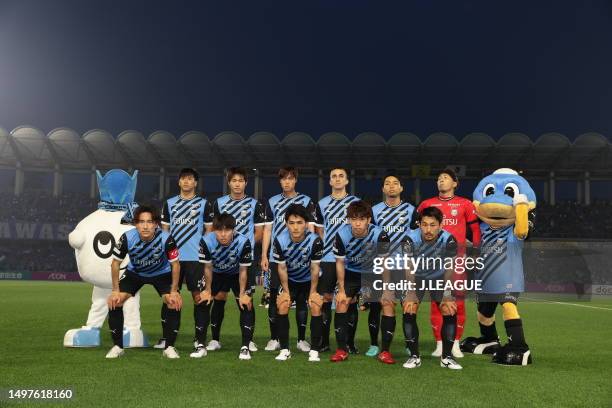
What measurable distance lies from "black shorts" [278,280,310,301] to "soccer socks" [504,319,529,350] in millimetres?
2163

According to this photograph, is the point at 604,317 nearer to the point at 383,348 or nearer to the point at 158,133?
the point at 383,348

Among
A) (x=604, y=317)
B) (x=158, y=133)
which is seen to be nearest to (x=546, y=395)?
(x=604, y=317)

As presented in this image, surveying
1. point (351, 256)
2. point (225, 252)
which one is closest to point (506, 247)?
point (351, 256)

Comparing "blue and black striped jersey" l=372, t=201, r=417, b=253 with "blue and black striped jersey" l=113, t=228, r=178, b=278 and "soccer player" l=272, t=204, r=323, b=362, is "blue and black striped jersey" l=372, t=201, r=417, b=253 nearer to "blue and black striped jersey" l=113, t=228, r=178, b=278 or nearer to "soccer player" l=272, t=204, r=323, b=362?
"soccer player" l=272, t=204, r=323, b=362

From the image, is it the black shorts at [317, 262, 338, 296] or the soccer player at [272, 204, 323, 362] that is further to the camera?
the black shorts at [317, 262, 338, 296]

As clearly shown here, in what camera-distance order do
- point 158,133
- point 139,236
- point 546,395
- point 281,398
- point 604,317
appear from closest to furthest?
point 281,398, point 546,395, point 139,236, point 604,317, point 158,133

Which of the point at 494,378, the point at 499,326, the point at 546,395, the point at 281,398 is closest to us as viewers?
the point at 281,398

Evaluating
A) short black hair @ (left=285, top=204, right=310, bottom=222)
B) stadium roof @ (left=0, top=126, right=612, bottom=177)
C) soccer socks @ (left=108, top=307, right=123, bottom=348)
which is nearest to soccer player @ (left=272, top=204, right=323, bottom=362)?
short black hair @ (left=285, top=204, right=310, bottom=222)

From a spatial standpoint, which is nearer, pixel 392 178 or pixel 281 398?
pixel 281 398

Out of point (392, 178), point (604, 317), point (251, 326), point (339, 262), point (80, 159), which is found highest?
point (80, 159)

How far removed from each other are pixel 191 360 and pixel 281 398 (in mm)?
1834

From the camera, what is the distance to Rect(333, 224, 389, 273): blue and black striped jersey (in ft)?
18.9

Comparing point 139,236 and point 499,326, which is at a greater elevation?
point 139,236

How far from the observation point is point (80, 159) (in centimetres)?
3734
